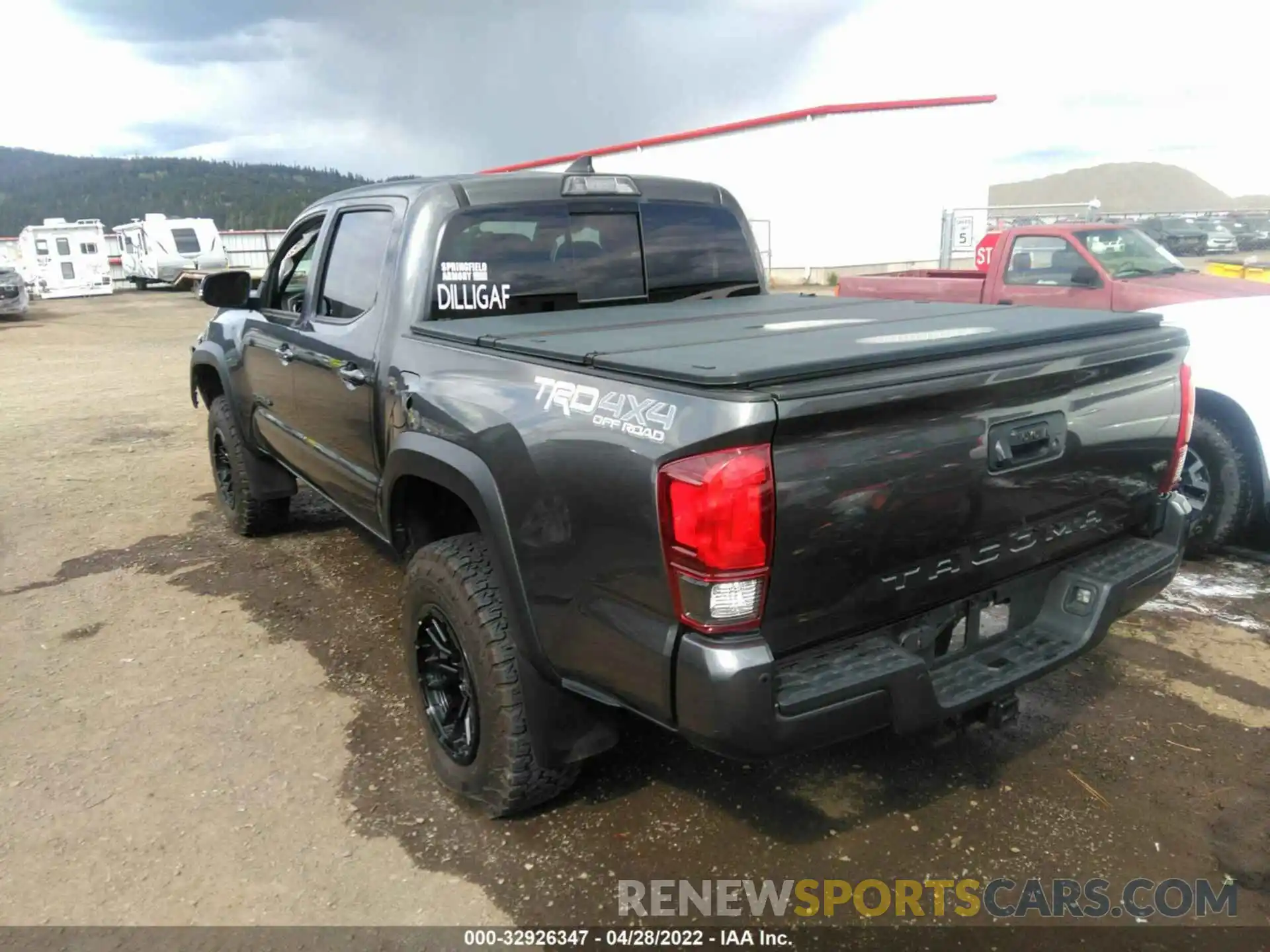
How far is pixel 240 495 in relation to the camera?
5613 mm

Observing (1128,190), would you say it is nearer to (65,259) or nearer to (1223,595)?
(65,259)

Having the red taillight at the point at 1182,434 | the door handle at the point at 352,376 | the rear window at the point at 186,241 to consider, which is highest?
the rear window at the point at 186,241

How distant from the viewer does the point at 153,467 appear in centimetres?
777

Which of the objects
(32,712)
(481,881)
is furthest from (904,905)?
(32,712)

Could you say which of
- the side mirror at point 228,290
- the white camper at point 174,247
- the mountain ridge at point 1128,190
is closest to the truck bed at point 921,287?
the side mirror at point 228,290

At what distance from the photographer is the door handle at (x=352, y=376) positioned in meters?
3.54

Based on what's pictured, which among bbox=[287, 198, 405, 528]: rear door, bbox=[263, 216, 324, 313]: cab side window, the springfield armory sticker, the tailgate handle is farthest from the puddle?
bbox=[263, 216, 324, 313]: cab side window

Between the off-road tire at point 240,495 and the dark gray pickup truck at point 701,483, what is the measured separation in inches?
71.9

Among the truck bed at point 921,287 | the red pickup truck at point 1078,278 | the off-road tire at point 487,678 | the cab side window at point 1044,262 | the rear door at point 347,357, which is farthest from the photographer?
the truck bed at point 921,287

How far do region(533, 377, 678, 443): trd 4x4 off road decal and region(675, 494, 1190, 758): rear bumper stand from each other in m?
0.49

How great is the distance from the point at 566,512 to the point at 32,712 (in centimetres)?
280

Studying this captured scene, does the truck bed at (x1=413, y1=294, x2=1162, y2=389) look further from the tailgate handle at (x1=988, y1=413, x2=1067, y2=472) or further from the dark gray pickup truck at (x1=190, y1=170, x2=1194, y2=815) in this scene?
the tailgate handle at (x1=988, y1=413, x2=1067, y2=472)

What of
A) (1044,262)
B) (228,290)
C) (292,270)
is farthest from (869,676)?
(1044,262)

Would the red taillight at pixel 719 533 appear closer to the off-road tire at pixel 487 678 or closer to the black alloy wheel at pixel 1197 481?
the off-road tire at pixel 487 678
